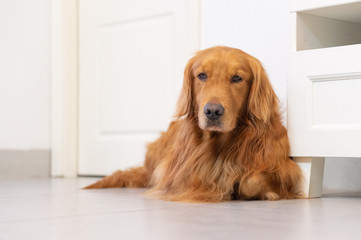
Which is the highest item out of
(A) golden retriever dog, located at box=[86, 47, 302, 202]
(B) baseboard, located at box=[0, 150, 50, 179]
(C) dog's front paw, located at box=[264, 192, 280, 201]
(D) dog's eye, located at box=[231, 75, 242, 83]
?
(D) dog's eye, located at box=[231, 75, 242, 83]

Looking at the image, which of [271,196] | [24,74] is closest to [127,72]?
[24,74]

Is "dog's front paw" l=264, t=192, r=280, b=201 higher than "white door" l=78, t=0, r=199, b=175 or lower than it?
lower

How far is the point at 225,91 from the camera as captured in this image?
185cm

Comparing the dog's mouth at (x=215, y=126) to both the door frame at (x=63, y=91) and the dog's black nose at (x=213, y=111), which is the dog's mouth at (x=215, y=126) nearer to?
the dog's black nose at (x=213, y=111)

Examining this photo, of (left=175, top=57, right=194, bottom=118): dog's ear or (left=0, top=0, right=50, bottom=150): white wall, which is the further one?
(left=0, top=0, right=50, bottom=150): white wall

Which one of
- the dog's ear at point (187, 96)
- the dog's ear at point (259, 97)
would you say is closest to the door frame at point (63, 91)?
the dog's ear at point (187, 96)

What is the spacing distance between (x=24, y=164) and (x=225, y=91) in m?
Result: 1.85

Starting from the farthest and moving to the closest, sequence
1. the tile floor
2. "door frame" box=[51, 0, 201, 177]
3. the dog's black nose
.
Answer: "door frame" box=[51, 0, 201, 177] → the dog's black nose → the tile floor

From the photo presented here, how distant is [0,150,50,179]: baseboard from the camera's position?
10.7 feet

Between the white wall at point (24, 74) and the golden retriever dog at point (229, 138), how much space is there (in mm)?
1530

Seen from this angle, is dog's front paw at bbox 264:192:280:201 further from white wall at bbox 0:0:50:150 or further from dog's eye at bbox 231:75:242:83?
white wall at bbox 0:0:50:150

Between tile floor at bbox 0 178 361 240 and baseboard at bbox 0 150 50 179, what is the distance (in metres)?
1.31

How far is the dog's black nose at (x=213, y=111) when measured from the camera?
1800 millimetres

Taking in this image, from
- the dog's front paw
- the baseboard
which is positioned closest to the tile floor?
the dog's front paw
